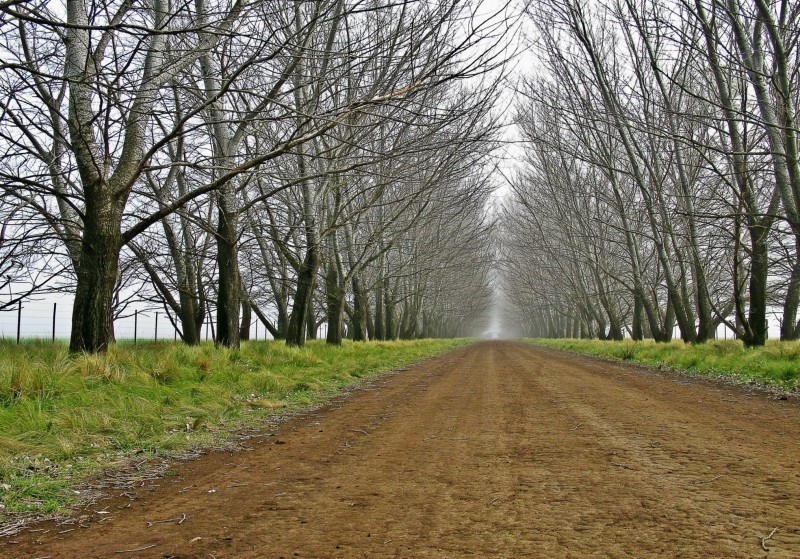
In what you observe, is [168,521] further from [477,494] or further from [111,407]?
[111,407]

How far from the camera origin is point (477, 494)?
347cm

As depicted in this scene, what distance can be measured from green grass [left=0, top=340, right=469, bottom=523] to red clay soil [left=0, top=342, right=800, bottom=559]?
580 mm

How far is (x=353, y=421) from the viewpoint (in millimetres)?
6449

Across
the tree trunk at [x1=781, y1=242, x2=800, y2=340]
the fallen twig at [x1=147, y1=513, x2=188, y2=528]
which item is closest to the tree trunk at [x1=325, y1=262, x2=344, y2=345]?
the tree trunk at [x1=781, y1=242, x2=800, y2=340]

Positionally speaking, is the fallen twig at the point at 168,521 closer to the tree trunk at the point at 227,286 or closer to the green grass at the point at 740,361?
the green grass at the point at 740,361

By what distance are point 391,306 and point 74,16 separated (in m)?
22.8

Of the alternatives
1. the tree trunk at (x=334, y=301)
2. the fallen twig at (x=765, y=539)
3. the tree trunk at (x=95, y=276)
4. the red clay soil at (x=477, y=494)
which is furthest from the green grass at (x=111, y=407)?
the tree trunk at (x=334, y=301)

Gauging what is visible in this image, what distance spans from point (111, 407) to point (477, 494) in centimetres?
A: 421

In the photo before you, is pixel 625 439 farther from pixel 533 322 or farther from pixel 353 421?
pixel 533 322

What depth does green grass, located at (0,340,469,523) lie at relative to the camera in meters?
4.12

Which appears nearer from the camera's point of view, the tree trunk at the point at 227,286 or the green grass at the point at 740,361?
the green grass at the point at 740,361

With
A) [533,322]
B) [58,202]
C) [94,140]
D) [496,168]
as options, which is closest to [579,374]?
[496,168]

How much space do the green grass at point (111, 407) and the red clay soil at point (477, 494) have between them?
0.58 meters

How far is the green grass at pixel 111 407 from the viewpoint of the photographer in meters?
4.12
